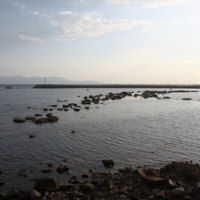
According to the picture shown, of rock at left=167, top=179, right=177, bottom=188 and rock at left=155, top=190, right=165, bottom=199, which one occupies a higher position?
rock at left=167, top=179, right=177, bottom=188

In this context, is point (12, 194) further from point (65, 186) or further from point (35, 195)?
point (65, 186)

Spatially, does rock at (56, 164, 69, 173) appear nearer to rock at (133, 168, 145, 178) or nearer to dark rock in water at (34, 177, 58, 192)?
dark rock in water at (34, 177, 58, 192)

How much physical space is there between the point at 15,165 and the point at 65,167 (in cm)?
357

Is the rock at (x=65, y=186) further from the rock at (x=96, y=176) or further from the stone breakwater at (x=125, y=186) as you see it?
the rock at (x=96, y=176)

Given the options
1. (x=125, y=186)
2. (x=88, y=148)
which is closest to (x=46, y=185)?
(x=125, y=186)

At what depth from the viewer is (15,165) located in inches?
497

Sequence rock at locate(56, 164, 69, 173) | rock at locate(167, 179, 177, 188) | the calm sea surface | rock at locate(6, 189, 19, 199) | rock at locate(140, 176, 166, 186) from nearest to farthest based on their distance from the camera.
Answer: rock at locate(6, 189, 19, 199) → rock at locate(167, 179, 177, 188) → rock at locate(140, 176, 166, 186) → rock at locate(56, 164, 69, 173) → the calm sea surface

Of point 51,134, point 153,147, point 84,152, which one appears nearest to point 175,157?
point 153,147

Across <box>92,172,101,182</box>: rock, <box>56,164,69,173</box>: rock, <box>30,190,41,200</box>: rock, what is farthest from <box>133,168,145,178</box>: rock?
<box>30,190,41,200</box>: rock

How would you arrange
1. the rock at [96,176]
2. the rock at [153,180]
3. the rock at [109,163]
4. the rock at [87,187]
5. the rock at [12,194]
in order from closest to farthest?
the rock at [12,194] < the rock at [87,187] < the rock at [153,180] < the rock at [96,176] < the rock at [109,163]

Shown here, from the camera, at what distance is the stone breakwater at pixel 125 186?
28.5 ft

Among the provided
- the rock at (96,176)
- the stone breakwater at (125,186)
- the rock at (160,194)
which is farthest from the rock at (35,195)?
the rock at (160,194)

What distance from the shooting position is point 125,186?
961cm

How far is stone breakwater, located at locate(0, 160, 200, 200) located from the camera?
8672 millimetres
